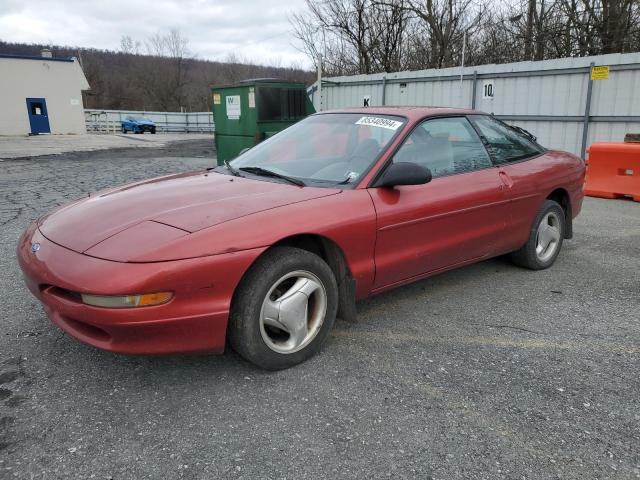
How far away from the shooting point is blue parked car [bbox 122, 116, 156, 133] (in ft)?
131

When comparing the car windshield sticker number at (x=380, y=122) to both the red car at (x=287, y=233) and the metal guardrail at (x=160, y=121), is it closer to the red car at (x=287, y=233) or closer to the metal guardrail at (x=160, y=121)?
the red car at (x=287, y=233)

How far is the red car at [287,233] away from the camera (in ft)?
7.82

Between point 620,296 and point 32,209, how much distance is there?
288 inches

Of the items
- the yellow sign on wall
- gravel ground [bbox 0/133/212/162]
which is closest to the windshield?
the yellow sign on wall

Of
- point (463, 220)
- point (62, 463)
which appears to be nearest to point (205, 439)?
point (62, 463)

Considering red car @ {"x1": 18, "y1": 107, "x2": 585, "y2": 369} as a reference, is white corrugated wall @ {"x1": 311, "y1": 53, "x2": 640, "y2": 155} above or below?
above

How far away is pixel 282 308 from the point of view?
269 centimetres

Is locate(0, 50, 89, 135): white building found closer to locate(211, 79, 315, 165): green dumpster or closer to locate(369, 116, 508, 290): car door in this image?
locate(211, 79, 315, 165): green dumpster

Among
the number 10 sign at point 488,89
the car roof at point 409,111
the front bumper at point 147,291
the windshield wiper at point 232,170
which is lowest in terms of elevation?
the front bumper at point 147,291

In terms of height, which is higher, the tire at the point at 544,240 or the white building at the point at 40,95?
the white building at the point at 40,95

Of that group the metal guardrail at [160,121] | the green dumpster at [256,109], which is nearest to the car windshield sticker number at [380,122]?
the green dumpster at [256,109]

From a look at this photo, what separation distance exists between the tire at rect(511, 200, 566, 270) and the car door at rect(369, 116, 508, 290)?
0.58 meters

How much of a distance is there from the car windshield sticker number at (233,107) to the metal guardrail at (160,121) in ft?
107

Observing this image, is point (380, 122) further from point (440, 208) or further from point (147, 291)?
point (147, 291)
